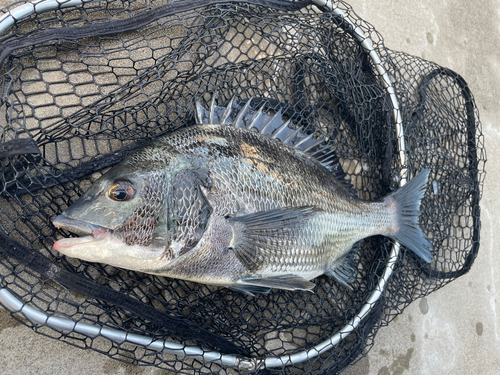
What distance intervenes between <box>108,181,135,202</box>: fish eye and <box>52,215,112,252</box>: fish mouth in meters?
0.11

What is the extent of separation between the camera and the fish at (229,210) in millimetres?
1149

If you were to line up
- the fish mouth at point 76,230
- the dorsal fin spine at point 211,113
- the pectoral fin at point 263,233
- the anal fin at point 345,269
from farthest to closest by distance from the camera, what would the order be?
the anal fin at point 345,269
the dorsal fin spine at point 211,113
the pectoral fin at point 263,233
the fish mouth at point 76,230

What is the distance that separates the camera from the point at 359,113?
1.89 meters

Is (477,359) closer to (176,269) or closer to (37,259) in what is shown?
(176,269)

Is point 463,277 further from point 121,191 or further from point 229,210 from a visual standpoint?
Answer: point 121,191

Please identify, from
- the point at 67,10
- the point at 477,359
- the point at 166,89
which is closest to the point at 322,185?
the point at 166,89

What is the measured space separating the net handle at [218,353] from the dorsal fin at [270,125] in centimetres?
49

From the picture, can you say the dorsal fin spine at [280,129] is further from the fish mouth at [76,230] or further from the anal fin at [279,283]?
the fish mouth at [76,230]

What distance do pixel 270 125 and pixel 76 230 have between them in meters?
0.94

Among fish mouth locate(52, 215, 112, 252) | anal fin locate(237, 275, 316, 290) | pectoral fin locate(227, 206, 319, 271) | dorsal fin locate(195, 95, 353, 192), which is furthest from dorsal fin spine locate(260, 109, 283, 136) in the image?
fish mouth locate(52, 215, 112, 252)

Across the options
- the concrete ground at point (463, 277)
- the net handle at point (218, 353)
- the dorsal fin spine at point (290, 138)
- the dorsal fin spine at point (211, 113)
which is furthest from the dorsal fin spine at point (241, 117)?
the concrete ground at point (463, 277)

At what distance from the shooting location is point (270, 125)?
1620 mm

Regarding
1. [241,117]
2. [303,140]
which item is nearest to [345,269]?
[303,140]

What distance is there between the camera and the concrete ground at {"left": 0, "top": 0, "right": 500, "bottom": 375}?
219 centimetres
